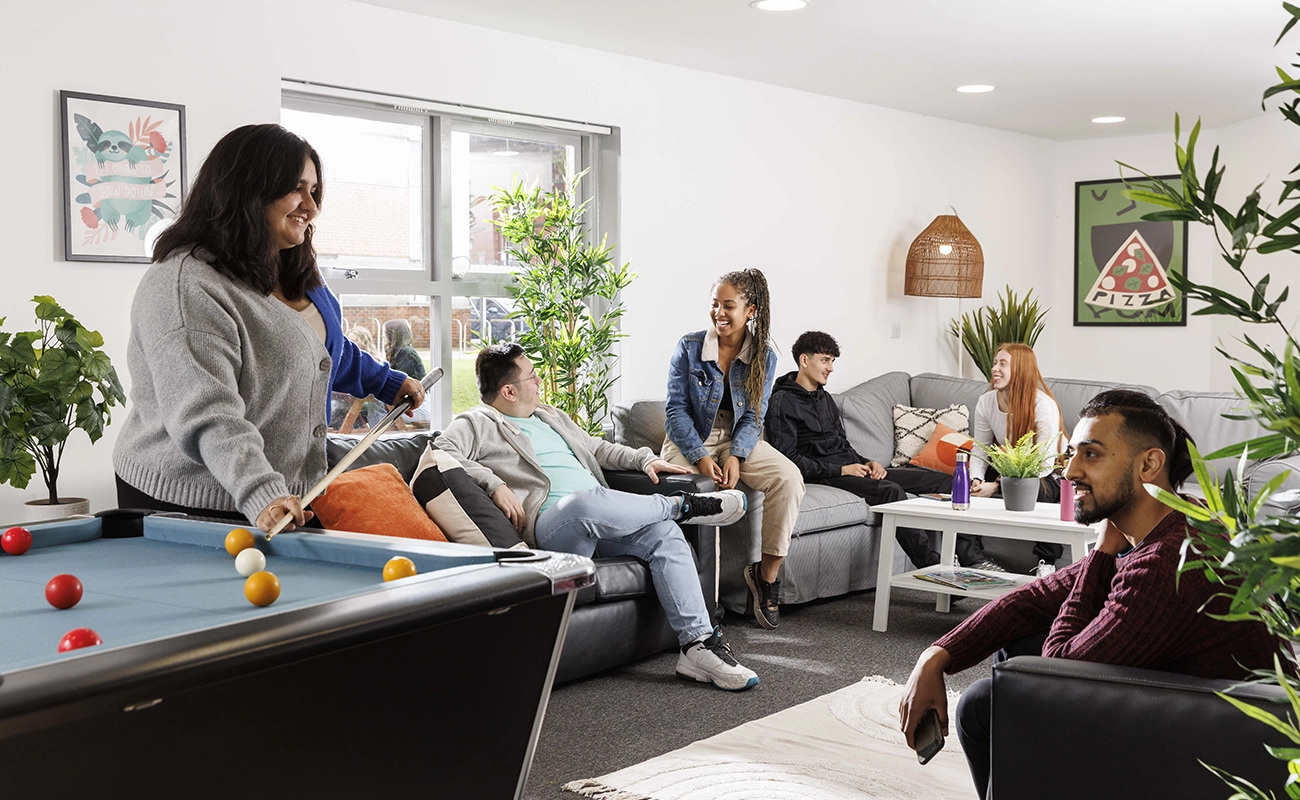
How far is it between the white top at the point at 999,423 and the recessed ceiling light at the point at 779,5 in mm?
2063

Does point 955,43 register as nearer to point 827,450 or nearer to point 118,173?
Answer: point 827,450

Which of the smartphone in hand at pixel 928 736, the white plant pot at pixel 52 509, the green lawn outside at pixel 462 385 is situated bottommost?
the smartphone in hand at pixel 928 736

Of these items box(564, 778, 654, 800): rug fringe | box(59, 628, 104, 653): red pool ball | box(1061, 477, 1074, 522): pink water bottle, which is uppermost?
box(59, 628, 104, 653): red pool ball

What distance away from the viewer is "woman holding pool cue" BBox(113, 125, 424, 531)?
212 cm

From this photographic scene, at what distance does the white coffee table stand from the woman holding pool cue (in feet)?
8.28

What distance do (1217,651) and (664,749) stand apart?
63.5 inches

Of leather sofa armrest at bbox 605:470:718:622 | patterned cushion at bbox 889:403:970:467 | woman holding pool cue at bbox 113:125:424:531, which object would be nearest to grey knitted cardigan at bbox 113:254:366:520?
woman holding pool cue at bbox 113:125:424:531

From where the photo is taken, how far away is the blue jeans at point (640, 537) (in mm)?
3689

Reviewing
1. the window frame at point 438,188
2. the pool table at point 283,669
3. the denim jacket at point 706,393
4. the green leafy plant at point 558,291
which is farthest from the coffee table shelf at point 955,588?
the pool table at point 283,669

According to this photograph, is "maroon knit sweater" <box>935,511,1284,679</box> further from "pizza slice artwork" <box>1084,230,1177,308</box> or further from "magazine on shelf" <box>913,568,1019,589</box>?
"pizza slice artwork" <box>1084,230,1177,308</box>

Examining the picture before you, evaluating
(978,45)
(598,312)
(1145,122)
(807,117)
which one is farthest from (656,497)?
(1145,122)

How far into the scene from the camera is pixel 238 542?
2.01m

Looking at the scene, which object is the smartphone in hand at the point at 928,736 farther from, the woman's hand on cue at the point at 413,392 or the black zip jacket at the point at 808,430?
the black zip jacket at the point at 808,430

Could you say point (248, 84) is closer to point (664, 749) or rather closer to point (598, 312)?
point (598, 312)
